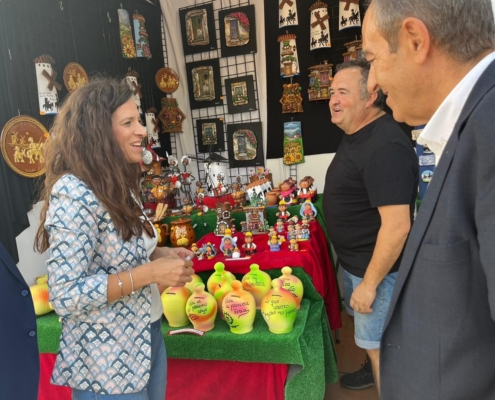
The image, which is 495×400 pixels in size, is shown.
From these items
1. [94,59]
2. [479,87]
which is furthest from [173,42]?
[479,87]

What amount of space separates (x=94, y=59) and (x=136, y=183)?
2.09 meters

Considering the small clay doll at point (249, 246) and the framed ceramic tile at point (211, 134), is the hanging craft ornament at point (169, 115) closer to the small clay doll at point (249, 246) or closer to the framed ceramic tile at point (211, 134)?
the framed ceramic tile at point (211, 134)

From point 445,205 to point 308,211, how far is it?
6.16 feet

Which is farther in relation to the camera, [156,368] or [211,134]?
[211,134]

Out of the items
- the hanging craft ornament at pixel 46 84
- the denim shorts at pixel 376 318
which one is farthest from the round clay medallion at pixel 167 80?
the denim shorts at pixel 376 318

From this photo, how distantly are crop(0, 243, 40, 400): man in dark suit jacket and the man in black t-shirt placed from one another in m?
1.14

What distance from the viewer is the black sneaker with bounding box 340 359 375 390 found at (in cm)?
214

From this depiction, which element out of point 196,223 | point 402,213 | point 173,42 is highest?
point 173,42

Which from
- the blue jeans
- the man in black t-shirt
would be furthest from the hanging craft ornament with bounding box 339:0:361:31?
the blue jeans

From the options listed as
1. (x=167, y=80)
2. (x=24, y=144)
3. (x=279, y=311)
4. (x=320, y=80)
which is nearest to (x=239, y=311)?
(x=279, y=311)

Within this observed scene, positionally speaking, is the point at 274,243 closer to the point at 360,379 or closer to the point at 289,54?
the point at 360,379

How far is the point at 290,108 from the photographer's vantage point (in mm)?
Answer: 3252

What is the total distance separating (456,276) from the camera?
20.1 inches

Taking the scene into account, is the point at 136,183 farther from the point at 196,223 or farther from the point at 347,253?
the point at 196,223
